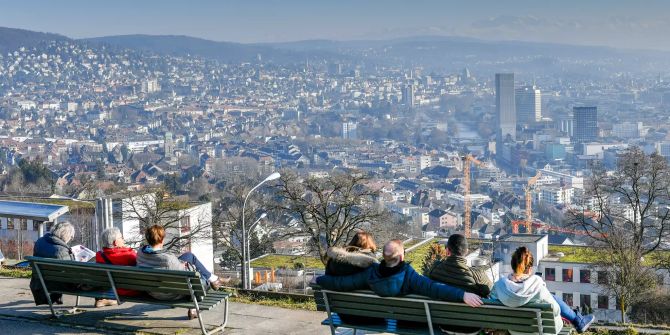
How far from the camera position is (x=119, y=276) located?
17.6ft

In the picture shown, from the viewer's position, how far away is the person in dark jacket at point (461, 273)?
15.0 feet

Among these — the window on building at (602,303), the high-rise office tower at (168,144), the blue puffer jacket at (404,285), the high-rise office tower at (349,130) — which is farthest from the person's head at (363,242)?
the high-rise office tower at (349,130)

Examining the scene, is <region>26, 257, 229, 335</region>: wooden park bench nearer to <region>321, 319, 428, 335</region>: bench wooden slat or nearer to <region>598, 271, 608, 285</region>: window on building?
<region>321, 319, 428, 335</region>: bench wooden slat

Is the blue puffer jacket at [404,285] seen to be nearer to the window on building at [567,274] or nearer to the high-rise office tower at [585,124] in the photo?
the window on building at [567,274]

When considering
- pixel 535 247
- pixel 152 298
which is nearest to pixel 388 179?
pixel 535 247

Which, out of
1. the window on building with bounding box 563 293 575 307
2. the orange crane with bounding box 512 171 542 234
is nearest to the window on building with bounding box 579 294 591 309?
the window on building with bounding box 563 293 575 307

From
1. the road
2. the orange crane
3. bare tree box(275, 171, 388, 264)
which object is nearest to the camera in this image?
the road

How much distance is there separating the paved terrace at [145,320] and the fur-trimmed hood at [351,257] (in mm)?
897

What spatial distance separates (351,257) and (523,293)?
871 millimetres

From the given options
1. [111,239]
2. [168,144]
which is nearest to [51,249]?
[111,239]

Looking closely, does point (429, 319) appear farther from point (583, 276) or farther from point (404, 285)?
point (583, 276)

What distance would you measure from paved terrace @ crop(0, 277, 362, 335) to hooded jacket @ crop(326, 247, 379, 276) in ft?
2.86

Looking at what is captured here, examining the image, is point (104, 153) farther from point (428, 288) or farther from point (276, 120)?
point (428, 288)

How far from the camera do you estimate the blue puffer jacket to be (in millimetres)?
4444
